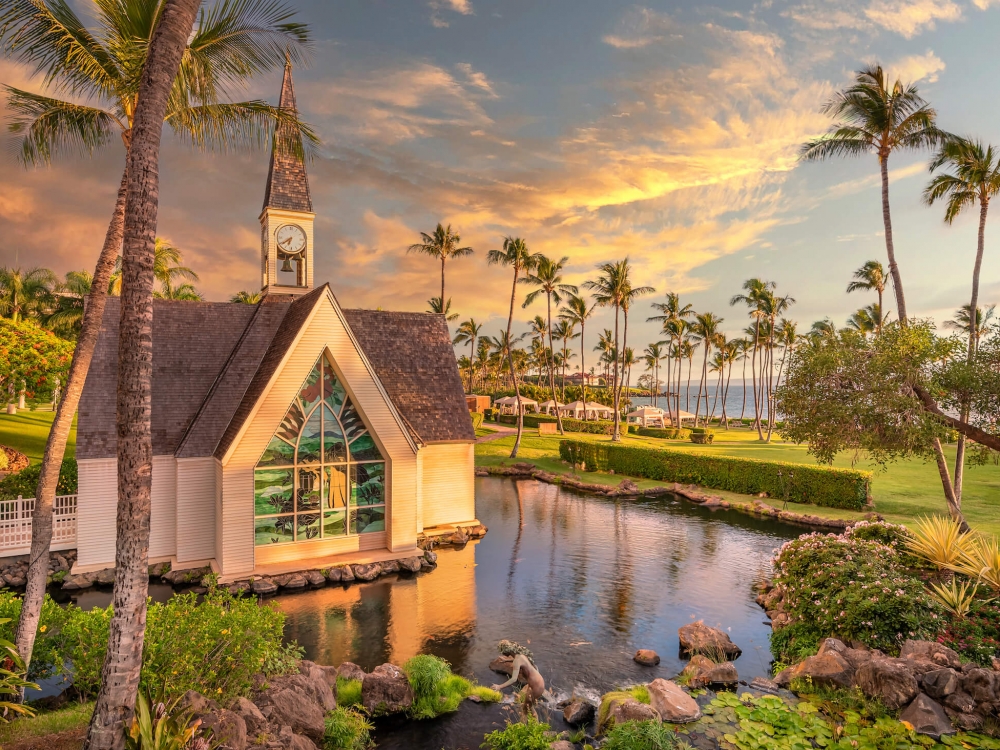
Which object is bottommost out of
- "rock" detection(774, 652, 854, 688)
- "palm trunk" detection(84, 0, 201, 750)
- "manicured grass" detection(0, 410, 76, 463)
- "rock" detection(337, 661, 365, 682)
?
"rock" detection(337, 661, 365, 682)

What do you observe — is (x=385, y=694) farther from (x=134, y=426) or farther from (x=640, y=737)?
(x=134, y=426)

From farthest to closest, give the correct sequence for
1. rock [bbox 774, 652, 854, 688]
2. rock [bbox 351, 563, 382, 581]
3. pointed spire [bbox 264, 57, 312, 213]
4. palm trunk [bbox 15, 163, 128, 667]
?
1. pointed spire [bbox 264, 57, 312, 213]
2. rock [bbox 351, 563, 382, 581]
3. rock [bbox 774, 652, 854, 688]
4. palm trunk [bbox 15, 163, 128, 667]

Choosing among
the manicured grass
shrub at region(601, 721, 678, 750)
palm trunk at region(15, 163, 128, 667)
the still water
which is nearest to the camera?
shrub at region(601, 721, 678, 750)

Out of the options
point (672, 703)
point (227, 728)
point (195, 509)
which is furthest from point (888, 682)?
point (195, 509)

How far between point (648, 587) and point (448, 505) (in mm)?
8450

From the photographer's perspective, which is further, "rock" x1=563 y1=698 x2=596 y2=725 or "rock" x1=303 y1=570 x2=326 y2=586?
"rock" x1=303 y1=570 x2=326 y2=586

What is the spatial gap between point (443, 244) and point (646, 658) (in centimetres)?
3550

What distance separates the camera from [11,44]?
26.7 ft

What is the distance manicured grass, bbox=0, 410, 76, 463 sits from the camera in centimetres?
2762

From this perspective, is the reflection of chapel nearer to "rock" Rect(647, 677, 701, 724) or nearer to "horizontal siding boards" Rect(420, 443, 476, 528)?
"horizontal siding boards" Rect(420, 443, 476, 528)

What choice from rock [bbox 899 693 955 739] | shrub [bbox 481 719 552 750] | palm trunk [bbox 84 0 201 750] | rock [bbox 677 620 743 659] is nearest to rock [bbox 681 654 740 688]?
rock [bbox 677 620 743 659]

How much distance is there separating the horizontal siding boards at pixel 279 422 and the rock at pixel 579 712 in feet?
29.7

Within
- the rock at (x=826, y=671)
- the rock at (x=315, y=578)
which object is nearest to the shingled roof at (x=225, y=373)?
the rock at (x=315, y=578)

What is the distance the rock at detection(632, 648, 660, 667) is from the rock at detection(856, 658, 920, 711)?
358 centimetres
